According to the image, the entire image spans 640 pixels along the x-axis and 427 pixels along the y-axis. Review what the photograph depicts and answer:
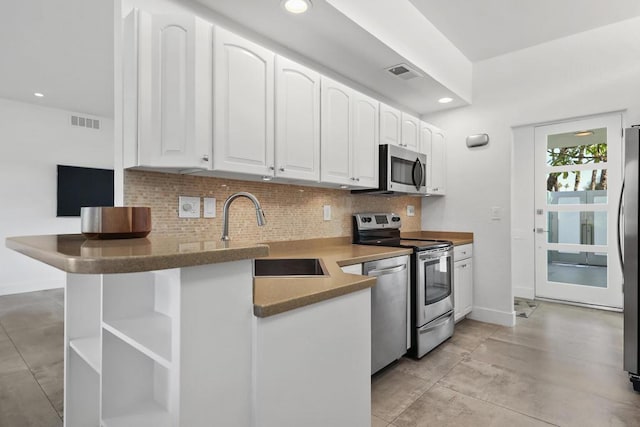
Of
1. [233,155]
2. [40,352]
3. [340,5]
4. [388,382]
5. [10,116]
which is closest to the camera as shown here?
[233,155]

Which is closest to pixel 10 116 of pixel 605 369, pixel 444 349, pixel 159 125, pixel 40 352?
pixel 40 352

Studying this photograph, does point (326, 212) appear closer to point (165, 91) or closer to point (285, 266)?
point (285, 266)

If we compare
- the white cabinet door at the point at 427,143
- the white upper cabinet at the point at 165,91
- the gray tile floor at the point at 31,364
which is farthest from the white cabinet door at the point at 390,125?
the gray tile floor at the point at 31,364

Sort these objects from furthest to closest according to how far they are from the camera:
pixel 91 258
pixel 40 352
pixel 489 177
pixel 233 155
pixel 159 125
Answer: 1. pixel 489 177
2. pixel 40 352
3. pixel 233 155
4. pixel 159 125
5. pixel 91 258

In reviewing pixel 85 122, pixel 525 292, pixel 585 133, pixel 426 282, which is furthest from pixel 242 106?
pixel 85 122

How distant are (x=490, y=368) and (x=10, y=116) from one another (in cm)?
674

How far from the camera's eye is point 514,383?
2.31m

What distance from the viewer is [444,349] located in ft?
9.59

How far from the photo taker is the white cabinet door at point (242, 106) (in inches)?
72.9

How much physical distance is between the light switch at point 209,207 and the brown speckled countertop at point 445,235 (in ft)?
7.78

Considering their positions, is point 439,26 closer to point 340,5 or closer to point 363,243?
point 340,5

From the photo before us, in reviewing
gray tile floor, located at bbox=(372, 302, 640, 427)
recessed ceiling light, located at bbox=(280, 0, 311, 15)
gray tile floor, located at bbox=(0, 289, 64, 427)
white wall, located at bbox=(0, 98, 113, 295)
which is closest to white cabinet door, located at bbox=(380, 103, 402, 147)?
recessed ceiling light, located at bbox=(280, 0, 311, 15)

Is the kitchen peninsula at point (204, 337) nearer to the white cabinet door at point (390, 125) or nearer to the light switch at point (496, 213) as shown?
the white cabinet door at point (390, 125)

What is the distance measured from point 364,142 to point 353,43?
0.75m
